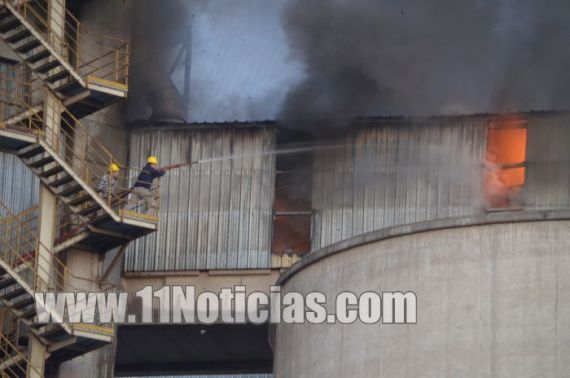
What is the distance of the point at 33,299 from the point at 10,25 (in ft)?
17.5

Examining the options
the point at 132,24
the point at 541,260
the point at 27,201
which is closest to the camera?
the point at 541,260

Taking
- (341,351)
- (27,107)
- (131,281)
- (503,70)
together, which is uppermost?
(503,70)

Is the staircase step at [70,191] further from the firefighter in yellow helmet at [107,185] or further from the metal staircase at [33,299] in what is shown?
the metal staircase at [33,299]

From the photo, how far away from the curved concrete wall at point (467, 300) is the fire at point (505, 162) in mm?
7609

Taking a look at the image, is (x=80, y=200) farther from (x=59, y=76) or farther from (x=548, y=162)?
(x=548, y=162)

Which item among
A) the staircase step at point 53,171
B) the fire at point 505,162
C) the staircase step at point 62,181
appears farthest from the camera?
the fire at point 505,162

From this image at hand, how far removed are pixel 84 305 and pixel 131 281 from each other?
4722 millimetres

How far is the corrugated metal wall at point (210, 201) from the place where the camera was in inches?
1620

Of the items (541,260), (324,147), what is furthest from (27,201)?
(541,260)

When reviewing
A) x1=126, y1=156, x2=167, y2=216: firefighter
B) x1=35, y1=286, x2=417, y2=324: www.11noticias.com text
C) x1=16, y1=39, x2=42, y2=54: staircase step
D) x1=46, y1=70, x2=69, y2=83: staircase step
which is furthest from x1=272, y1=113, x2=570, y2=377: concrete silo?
x1=16, y1=39, x2=42, y2=54: staircase step

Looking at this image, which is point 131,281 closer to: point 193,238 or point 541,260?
point 193,238

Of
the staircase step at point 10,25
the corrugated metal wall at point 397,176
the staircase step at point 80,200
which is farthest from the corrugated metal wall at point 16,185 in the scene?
the corrugated metal wall at point 397,176

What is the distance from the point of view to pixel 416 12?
4388 cm

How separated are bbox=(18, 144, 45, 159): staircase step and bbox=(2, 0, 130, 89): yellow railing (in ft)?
6.14
